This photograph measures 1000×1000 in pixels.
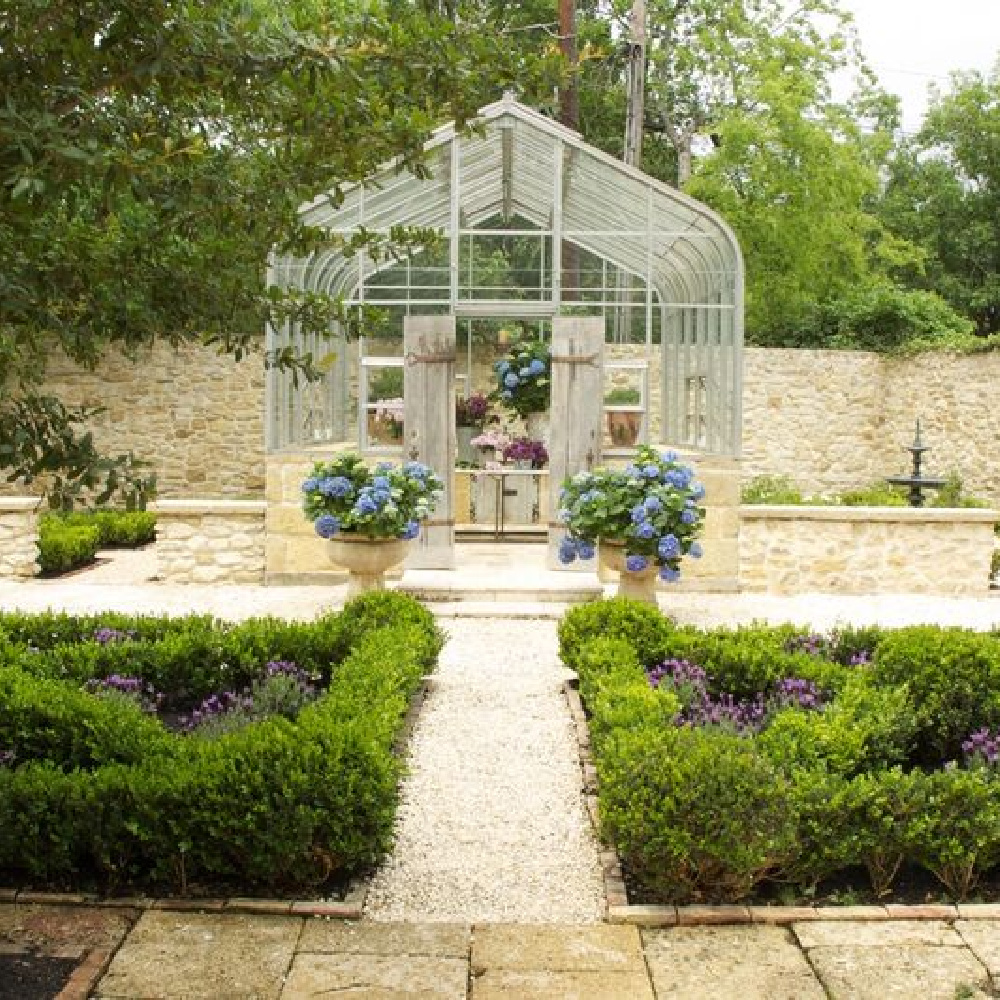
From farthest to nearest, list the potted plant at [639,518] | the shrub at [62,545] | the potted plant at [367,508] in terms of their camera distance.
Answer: the shrub at [62,545]
the potted plant at [367,508]
the potted plant at [639,518]

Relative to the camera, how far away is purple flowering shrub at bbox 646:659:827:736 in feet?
20.9

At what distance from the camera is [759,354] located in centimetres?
2062

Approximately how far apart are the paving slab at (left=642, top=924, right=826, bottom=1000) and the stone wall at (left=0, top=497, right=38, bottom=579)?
911 centimetres

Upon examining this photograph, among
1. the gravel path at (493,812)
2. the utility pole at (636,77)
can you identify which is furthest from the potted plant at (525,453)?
the utility pole at (636,77)

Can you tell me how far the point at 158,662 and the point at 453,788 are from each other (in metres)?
1.83

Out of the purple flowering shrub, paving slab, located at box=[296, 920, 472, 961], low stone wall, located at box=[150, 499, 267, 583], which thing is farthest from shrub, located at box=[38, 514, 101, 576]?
paving slab, located at box=[296, 920, 472, 961]

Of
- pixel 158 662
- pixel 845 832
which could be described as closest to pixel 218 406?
pixel 158 662

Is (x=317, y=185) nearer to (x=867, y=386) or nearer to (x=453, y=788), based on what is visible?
(x=453, y=788)

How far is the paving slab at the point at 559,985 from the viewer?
396 centimetres

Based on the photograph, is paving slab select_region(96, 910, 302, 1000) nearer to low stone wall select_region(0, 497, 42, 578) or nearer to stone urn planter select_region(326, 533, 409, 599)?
stone urn planter select_region(326, 533, 409, 599)

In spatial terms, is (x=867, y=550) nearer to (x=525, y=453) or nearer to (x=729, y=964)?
(x=525, y=453)

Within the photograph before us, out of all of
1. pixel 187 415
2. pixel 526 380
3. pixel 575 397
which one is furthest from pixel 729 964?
pixel 187 415

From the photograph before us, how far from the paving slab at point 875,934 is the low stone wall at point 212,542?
7.94 metres

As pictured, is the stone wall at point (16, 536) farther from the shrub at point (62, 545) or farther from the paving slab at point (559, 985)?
the paving slab at point (559, 985)
